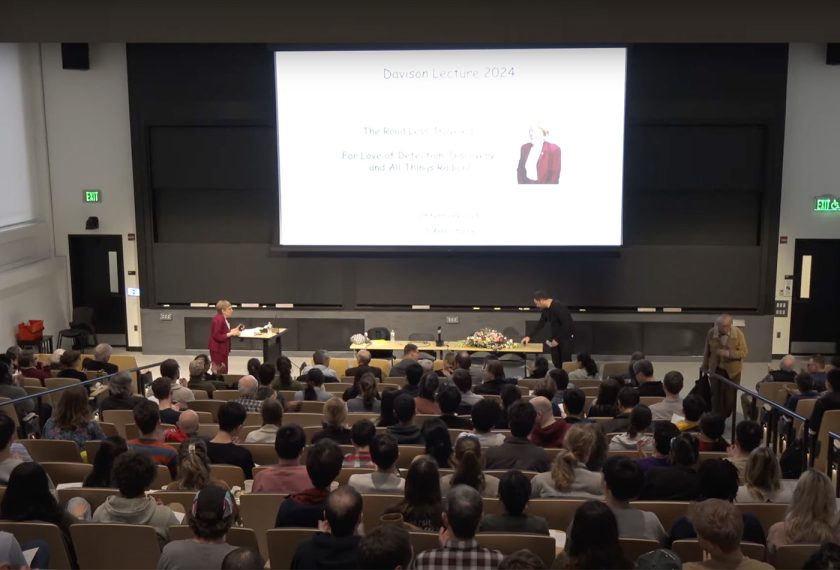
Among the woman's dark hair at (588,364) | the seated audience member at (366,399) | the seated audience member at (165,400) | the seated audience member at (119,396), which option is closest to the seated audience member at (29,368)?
the seated audience member at (119,396)

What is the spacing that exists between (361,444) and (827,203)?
36.1 feet

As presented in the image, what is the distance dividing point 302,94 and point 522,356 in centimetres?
526

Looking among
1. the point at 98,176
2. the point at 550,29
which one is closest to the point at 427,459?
the point at 550,29

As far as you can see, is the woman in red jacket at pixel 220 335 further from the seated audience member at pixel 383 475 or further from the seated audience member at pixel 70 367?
the seated audience member at pixel 383 475

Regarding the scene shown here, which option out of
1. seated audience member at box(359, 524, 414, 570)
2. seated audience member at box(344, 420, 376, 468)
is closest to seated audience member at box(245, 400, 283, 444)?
seated audience member at box(344, 420, 376, 468)

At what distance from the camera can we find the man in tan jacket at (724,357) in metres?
10.6

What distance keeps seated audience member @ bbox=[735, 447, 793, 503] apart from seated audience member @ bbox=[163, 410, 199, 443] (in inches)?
146

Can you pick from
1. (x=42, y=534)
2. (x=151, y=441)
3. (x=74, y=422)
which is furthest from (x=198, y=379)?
(x=42, y=534)

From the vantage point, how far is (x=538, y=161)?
550 inches

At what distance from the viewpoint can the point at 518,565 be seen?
3.30 meters

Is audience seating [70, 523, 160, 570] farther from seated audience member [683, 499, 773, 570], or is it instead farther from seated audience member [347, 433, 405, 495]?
seated audience member [683, 499, 773, 570]

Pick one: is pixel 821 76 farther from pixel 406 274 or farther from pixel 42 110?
pixel 42 110

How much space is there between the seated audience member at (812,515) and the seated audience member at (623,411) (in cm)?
266

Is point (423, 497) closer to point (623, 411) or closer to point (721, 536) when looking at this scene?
point (721, 536)
